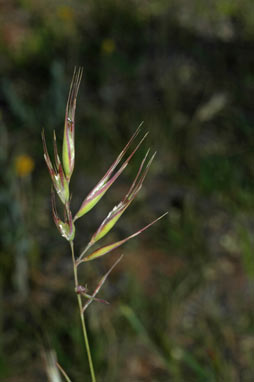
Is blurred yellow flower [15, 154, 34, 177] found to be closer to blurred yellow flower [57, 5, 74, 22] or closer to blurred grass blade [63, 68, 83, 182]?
blurred grass blade [63, 68, 83, 182]

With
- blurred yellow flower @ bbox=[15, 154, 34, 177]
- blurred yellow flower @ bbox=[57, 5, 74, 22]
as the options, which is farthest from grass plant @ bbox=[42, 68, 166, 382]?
blurred yellow flower @ bbox=[57, 5, 74, 22]

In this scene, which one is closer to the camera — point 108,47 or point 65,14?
point 108,47

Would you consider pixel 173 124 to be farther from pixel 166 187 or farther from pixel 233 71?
pixel 233 71

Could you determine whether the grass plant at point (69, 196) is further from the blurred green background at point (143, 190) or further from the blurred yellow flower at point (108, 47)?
the blurred yellow flower at point (108, 47)

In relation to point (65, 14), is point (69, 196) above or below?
above

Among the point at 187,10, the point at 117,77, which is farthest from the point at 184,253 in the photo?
the point at 187,10

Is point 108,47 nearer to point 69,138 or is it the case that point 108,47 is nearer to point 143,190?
point 143,190

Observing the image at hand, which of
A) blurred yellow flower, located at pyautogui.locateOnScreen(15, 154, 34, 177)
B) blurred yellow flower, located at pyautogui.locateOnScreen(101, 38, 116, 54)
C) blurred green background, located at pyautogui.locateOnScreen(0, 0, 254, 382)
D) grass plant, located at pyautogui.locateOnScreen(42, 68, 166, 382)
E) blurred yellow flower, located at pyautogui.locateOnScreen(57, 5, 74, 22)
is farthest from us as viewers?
blurred yellow flower, located at pyautogui.locateOnScreen(57, 5, 74, 22)

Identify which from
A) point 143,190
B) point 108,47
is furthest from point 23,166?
point 108,47

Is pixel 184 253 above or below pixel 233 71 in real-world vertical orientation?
below
